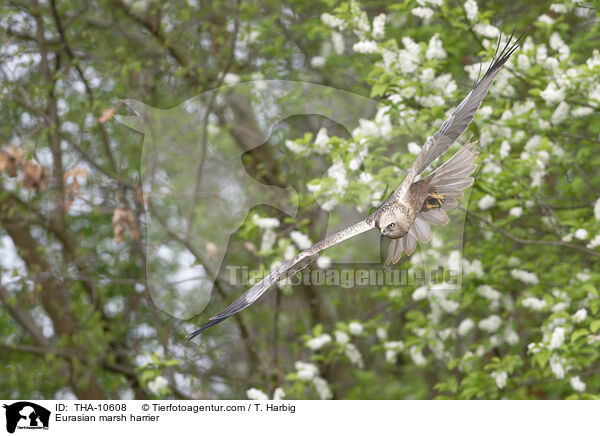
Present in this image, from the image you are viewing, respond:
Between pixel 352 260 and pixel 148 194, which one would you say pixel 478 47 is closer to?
pixel 352 260

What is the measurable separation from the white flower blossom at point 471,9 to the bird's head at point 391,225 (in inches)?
88.3

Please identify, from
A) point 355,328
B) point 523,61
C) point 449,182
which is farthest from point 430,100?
point 449,182

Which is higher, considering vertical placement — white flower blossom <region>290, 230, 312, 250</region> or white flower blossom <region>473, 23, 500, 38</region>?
white flower blossom <region>473, 23, 500, 38</region>

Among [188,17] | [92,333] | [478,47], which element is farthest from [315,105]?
[92,333]

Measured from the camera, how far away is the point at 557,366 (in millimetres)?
3098

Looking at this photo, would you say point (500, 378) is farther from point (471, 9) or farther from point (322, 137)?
point (471, 9)

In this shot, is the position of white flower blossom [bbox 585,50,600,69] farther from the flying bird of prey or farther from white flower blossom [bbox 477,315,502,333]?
the flying bird of prey

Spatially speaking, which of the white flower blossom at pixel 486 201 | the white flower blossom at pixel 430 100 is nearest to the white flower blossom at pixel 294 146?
the white flower blossom at pixel 430 100

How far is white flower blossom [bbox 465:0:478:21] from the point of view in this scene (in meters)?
3.12

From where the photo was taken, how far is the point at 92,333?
466 cm

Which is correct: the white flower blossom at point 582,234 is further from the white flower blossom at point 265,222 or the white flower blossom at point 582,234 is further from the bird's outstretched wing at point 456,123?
the bird's outstretched wing at point 456,123

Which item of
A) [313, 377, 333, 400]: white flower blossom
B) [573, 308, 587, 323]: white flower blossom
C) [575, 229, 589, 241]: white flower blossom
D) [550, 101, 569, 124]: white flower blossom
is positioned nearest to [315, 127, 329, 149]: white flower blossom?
[550, 101, 569, 124]: white flower blossom

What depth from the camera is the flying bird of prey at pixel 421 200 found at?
3.84ft
